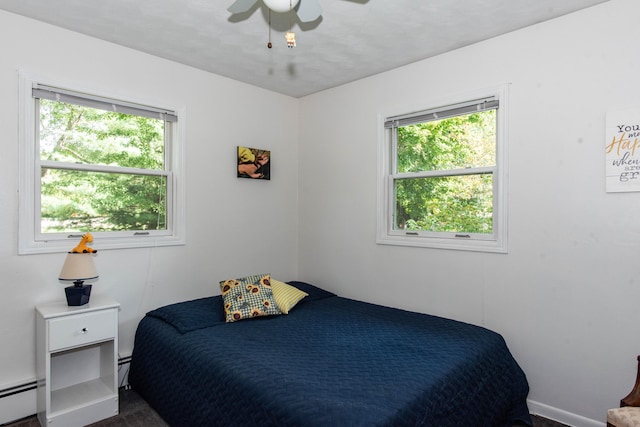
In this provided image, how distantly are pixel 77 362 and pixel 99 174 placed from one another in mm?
1335

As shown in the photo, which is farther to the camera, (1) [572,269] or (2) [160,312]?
(2) [160,312]

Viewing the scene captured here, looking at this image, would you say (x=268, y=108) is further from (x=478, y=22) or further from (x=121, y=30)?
(x=478, y=22)

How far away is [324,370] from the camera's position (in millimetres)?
1918

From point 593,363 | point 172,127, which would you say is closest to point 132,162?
point 172,127

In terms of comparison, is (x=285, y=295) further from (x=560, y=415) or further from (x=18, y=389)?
(x=560, y=415)

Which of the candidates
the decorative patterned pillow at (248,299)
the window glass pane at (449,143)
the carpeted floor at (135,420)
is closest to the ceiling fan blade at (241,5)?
the window glass pane at (449,143)

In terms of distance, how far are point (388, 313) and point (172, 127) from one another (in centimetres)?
230

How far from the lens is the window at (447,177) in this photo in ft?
8.75

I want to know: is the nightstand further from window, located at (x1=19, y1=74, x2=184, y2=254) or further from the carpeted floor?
window, located at (x1=19, y1=74, x2=184, y2=254)

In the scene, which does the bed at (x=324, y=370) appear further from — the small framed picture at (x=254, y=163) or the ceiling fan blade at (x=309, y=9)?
the ceiling fan blade at (x=309, y=9)

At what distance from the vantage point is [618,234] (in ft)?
7.04

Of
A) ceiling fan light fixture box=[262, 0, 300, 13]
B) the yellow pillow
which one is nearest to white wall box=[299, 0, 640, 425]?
the yellow pillow

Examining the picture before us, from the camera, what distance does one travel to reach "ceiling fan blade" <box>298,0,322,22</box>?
69.9 inches

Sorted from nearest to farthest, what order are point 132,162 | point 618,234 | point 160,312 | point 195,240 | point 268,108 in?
point 618,234 → point 160,312 → point 132,162 → point 195,240 → point 268,108
